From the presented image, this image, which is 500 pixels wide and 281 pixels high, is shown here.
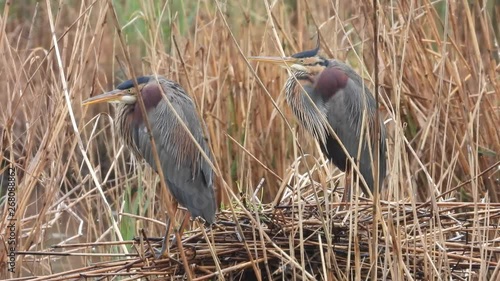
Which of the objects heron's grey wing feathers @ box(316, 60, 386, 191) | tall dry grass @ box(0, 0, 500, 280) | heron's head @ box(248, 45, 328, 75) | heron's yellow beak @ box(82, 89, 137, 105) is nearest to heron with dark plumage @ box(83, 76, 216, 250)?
heron's yellow beak @ box(82, 89, 137, 105)

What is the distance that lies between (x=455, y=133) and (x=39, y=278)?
180cm

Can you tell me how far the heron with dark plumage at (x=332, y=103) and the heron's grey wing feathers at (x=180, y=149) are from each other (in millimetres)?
610

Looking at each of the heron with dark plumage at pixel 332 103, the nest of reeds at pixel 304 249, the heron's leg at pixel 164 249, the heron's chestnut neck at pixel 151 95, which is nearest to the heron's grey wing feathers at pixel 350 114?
the heron with dark plumage at pixel 332 103

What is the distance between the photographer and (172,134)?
10.3ft

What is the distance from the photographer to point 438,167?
12.6ft

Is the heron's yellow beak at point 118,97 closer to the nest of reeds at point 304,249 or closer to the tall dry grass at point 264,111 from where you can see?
the tall dry grass at point 264,111

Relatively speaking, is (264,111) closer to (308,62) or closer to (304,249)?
(308,62)

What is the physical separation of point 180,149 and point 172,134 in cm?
6

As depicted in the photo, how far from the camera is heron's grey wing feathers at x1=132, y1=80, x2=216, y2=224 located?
3.03 metres

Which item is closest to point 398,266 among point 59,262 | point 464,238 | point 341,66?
point 464,238

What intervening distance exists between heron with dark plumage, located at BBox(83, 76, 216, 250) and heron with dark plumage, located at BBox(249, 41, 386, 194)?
0.61 metres

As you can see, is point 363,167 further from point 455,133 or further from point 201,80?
point 201,80

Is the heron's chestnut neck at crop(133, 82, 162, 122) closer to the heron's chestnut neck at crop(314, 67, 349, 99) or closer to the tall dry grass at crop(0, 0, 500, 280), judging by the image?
the tall dry grass at crop(0, 0, 500, 280)

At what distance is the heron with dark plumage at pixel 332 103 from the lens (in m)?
3.56
